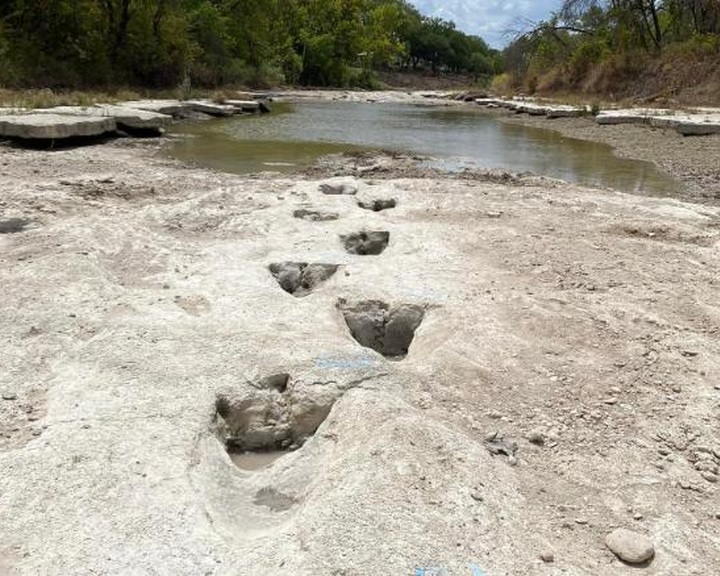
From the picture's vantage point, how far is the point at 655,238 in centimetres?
647

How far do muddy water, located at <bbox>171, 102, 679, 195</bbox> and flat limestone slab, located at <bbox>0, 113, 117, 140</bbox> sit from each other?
5.06 ft

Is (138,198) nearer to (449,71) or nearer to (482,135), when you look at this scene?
(482,135)

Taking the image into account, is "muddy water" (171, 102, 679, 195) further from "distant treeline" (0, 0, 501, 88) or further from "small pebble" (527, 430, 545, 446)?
"distant treeline" (0, 0, 501, 88)

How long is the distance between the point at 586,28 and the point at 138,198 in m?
37.7

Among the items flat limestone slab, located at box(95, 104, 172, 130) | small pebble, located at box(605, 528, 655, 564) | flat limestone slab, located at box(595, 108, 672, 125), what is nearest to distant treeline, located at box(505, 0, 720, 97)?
flat limestone slab, located at box(595, 108, 672, 125)

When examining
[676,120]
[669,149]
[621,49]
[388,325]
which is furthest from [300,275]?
[621,49]

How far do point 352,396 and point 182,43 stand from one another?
2991 cm

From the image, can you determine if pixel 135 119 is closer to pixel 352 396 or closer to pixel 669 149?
pixel 669 149

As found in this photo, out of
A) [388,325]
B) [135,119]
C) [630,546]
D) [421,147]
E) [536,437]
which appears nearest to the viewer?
[630,546]

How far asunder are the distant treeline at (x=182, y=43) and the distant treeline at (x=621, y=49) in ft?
54.2

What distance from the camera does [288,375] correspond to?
139 inches

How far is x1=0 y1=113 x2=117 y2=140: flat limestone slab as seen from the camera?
Result: 438 inches

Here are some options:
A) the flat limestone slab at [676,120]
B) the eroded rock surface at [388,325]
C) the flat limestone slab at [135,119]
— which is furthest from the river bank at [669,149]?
the flat limestone slab at [135,119]

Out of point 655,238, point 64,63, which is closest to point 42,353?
point 655,238
